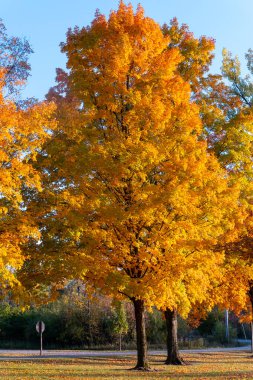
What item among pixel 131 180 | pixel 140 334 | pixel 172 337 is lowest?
pixel 172 337

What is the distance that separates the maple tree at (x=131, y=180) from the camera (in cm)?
1483

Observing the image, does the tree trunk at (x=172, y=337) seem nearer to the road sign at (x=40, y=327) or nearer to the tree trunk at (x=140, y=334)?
the tree trunk at (x=140, y=334)

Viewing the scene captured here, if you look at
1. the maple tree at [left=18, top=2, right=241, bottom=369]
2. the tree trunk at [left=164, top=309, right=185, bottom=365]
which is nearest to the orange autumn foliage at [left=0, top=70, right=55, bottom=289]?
the maple tree at [left=18, top=2, right=241, bottom=369]

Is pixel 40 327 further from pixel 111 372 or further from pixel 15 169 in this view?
pixel 15 169

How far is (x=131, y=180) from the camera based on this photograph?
1549 centimetres

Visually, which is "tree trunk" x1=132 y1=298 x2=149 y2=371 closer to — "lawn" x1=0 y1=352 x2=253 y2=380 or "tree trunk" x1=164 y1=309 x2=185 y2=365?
"lawn" x1=0 y1=352 x2=253 y2=380

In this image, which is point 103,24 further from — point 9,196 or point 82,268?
point 82,268

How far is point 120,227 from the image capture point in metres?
15.4

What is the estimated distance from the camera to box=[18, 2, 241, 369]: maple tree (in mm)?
14828

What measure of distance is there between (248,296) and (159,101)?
1926 cm

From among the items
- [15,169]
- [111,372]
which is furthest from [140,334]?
[15,169]

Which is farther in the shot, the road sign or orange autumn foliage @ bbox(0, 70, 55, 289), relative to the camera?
the road sign

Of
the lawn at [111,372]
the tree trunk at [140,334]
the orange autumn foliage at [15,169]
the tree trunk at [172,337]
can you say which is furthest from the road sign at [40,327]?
the orange autumn foliage at [15,169]

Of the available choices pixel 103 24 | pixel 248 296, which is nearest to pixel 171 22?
pixel 103 24
